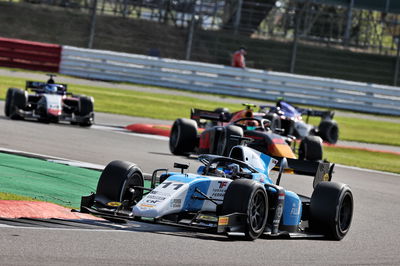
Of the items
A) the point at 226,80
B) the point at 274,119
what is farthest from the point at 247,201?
the point at 226,80

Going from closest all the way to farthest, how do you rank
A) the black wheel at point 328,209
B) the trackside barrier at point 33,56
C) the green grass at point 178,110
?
the black wheel at point 328,209, the green grass at point 178,110, the trackside barrier at point 33,56

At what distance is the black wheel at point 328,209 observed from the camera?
35.1 feet

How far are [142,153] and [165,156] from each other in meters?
0.48

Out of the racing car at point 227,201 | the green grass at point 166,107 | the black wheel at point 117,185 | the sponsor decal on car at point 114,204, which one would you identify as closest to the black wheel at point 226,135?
the racing car at point 227,201

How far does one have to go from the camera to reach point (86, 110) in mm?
22062

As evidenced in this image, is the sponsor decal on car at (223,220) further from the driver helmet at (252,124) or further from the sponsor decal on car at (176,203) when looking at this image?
the driver helmet at (252,124)

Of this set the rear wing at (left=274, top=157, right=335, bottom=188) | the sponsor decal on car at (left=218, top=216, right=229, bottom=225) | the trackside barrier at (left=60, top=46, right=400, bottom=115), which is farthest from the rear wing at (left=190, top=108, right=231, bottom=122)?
the trackside barrier at (left=60, top=46, right=400, bottom=115)

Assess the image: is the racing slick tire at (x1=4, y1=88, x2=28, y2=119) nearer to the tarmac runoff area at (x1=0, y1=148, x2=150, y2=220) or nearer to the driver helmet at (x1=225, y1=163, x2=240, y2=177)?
the tarmac runoff area at (x1=0, y1=148, x2=150, y2=220)

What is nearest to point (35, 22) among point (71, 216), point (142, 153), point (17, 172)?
point (142, 153)

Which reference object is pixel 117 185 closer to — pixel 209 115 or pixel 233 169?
pixel 233 169

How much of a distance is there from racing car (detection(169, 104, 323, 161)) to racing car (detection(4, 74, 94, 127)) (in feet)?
11.0

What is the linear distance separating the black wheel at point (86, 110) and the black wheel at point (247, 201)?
41.8 ft

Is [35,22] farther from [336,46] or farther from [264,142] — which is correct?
[264,142]

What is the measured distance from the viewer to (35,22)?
145 feet
